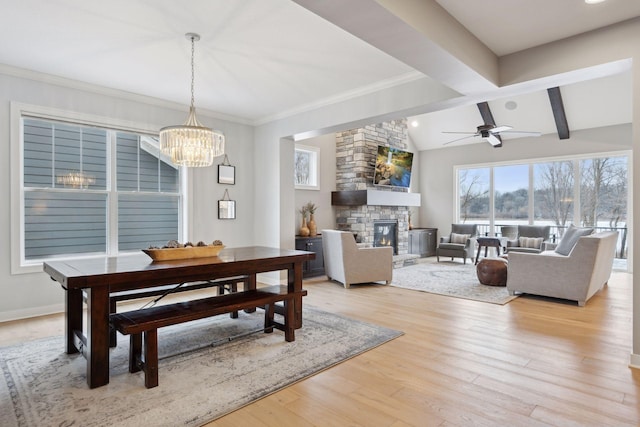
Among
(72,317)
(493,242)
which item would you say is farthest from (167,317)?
(493,242)

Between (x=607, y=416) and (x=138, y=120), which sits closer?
(x=607, y=416)

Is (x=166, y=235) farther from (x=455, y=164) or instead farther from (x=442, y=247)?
(x=455, y=164)

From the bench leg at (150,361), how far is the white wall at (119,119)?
2.63 m

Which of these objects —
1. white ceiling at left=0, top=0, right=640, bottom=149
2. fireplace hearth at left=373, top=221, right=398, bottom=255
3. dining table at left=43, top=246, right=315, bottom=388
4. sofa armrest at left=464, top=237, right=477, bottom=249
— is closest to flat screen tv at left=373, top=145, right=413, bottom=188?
fireplace hearth at left=373, top=221, right=398, bottom=255

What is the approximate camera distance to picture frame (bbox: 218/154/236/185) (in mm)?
5602

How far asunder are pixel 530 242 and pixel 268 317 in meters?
6.14

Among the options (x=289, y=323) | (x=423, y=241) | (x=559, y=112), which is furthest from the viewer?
(x=423, y=241)

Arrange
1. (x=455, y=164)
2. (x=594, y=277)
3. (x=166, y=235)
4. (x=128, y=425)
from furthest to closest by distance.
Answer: (x=455, y=164)
(x=166, y=235)
(x=594, y=277)
(x=128, y=425)

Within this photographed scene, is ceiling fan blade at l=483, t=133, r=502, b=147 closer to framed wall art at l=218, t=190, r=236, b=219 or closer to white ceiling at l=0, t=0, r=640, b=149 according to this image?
white ceiling at l=0, t=0, r=640, b=149

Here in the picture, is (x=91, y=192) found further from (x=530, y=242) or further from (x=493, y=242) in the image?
(x=530, y=242)

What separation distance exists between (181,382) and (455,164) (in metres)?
8.53

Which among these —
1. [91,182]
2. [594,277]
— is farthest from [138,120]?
[594,277]

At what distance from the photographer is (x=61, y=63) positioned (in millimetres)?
3762

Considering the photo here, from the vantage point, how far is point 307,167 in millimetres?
7168
